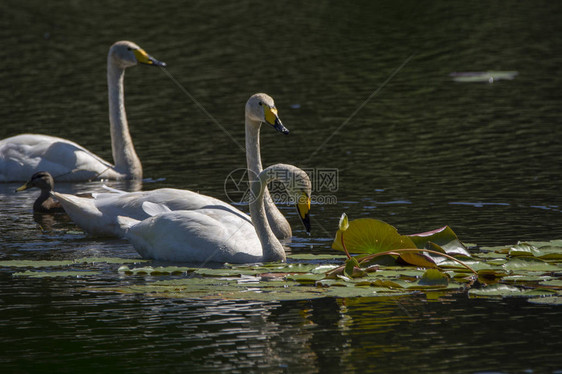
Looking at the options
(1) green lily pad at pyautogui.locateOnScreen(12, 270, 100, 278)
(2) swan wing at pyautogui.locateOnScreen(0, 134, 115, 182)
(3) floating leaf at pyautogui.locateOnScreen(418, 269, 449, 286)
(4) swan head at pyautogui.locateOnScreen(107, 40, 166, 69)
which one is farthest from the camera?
(4) swan head at pyautogui.locateOnScreen(107, 40, 166, 69)

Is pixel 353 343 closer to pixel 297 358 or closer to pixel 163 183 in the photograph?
pixel 297 358

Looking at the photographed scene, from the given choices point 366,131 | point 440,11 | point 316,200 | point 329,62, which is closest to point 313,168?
point 316,200

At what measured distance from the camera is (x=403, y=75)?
24.7 m

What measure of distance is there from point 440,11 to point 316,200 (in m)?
21.3

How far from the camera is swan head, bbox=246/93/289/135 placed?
11609 millimetres

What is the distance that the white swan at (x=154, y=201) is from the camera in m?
11.6

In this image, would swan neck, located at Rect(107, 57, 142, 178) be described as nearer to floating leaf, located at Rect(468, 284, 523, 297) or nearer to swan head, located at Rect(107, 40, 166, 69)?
swan head, located at Rect(107, 40, 166, 69)

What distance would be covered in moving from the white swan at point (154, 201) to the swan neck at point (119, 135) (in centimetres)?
378

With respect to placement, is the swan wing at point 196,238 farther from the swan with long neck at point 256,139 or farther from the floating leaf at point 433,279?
the floating leaf at point 433,279

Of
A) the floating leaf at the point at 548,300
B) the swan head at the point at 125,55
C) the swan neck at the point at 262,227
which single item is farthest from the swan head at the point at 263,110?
the swan head at the point at 125,55

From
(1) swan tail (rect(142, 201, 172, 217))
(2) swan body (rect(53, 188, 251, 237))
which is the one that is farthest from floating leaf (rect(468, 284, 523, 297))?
(1) swan tail (rect(142, 201, 172, 217))

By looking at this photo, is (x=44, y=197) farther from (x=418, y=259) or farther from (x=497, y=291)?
(x=497, y=291)

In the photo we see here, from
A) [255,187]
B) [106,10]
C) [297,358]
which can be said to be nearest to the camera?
[297,358]

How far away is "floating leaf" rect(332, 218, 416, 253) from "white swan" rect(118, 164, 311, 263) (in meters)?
0.52
